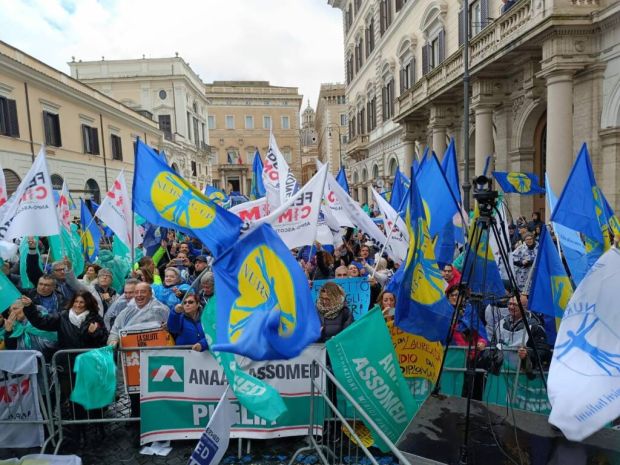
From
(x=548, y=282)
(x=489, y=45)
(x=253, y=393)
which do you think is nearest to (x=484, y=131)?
(x=489, y=45)

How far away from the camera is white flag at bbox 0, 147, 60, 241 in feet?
18.9

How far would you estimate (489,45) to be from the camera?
12883 millimetres

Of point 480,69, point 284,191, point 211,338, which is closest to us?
point 211,338

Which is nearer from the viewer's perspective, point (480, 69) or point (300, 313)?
point (300, 313)

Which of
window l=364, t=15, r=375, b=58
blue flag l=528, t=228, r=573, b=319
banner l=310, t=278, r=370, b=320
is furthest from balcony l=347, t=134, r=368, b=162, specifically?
blue flag l=528, t=228, r=573, b=319

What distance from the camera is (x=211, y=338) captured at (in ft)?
13.5

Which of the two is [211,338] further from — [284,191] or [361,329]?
[284,191]

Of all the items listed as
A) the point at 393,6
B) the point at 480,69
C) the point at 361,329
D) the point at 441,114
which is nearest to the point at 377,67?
the point at 393,6

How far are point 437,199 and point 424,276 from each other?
6.16 feet

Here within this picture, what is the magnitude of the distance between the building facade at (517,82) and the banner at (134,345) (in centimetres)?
381

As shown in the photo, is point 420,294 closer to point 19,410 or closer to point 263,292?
point 263,292

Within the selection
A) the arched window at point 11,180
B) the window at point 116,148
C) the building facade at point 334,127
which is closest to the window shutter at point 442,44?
the arched window at point 11,180

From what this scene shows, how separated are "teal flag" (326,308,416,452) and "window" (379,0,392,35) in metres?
24.9

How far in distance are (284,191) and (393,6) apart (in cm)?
2035
